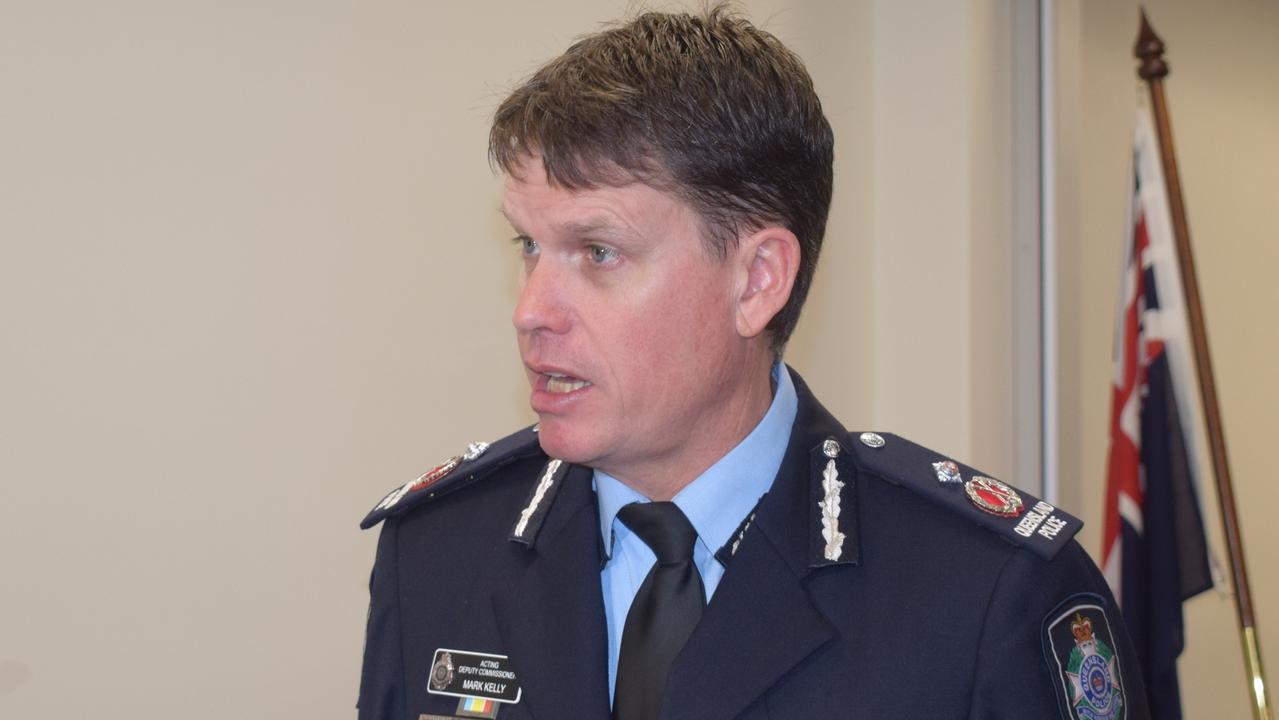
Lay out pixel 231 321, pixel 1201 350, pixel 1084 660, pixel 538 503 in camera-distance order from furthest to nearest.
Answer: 1. pixel 1201 350
2. pixel 231 321
3. pixel 538 503
4. pixel 1084 660

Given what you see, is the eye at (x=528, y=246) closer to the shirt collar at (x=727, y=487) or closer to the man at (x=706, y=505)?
the man at (x=706, y=505)

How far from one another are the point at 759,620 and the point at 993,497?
287 millimetres

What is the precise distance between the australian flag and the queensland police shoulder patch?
140 centimetres

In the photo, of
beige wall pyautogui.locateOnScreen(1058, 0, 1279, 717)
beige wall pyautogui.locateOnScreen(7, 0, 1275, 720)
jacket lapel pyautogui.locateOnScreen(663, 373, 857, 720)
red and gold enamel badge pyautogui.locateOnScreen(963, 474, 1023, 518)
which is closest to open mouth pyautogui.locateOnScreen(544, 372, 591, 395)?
jacket lapel pyautogui.locateOnScreen(663, 373, 857, 720)

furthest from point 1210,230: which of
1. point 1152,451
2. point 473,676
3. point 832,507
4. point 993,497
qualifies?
point 473,676

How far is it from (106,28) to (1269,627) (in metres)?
2.66

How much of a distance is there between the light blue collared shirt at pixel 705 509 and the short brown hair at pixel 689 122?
0.22 m

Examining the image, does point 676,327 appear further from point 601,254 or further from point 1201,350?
point 1201,350

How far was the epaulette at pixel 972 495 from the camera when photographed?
1256 millimetres

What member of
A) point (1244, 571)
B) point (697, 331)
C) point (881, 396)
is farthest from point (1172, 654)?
point (697, 331)

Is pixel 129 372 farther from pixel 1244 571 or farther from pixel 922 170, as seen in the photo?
pixel 1244 571

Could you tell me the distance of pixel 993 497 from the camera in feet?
4.34

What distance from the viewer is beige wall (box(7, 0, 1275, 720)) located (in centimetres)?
162

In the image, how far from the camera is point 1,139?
1588mm
